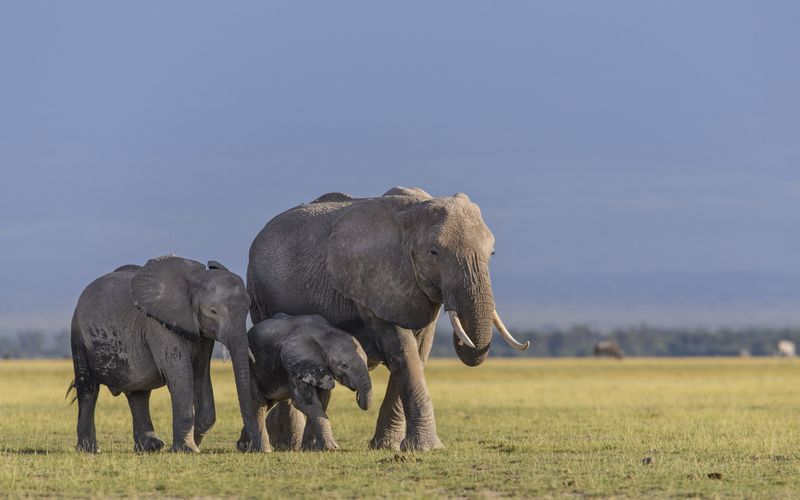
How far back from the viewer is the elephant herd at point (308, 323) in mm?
16950

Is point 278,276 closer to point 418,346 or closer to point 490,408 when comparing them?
point 418,346

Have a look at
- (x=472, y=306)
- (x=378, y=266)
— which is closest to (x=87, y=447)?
(x=378, y=266)

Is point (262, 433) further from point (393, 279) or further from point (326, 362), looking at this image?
point (393, 279)

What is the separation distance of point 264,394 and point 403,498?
540 centimetres

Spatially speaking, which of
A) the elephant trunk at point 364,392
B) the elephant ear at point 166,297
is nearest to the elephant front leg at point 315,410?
the elephant trunk at point 364,392

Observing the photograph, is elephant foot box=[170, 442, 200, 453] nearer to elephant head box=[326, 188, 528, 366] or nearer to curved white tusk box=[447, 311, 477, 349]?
elephant head box=[326, 188, 528, 366]

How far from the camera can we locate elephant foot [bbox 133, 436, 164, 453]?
60.5 feet

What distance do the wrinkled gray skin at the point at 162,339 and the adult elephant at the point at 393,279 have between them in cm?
113

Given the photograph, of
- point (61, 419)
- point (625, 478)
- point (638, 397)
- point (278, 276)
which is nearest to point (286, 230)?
point (278, 276)

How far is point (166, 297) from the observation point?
17594 mm

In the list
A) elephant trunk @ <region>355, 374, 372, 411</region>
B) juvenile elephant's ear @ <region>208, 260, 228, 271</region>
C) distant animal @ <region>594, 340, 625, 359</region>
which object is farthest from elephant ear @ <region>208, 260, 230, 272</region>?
distant animal @ <region>594, 340, 625, 359</region>

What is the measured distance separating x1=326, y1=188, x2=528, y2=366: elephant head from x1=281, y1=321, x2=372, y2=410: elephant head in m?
0.68

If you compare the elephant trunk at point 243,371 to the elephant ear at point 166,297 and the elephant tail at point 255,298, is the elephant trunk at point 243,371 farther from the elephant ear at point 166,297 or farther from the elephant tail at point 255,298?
the elephant tail at point 255,298

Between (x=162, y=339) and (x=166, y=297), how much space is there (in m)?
0.53
